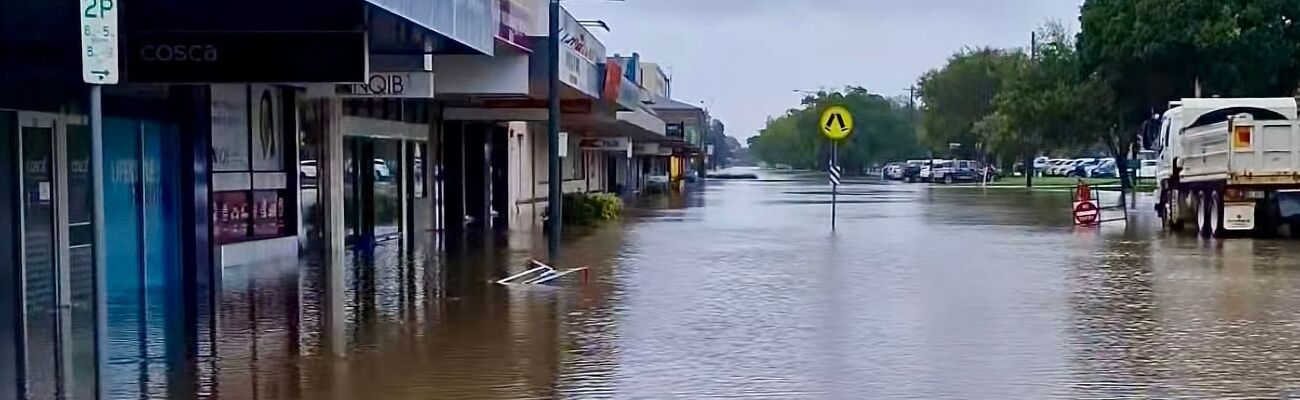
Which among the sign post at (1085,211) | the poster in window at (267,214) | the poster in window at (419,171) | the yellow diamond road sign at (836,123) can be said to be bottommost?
the sign post at (1085,211)

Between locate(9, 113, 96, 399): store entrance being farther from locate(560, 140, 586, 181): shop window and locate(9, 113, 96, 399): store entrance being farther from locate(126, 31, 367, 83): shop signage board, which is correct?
locate(560, 140, 586, 181): shop window

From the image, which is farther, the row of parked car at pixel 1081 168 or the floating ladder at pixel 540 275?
the row of parked car at pixel 1081 168

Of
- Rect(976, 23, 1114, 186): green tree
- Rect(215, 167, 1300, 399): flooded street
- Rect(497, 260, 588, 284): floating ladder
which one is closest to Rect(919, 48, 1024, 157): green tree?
Rect(976, 23, 1114, 186): green tree

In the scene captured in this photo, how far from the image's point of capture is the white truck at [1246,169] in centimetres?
2697

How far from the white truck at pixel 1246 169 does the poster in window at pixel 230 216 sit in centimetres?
1584

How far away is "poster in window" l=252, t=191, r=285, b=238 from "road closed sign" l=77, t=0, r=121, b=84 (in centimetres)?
1260

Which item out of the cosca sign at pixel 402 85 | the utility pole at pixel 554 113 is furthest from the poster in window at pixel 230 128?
the utility pole at pixel 554 113

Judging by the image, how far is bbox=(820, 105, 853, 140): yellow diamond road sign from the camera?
1241 inches

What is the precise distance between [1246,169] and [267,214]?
614 inches

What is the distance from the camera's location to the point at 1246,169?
27.1m

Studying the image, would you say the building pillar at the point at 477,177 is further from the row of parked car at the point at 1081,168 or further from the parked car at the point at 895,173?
the parked car at the point at 895,173

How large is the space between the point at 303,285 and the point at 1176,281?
31.7 ft

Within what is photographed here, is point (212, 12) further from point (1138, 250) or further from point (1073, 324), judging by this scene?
point (1138, 250)

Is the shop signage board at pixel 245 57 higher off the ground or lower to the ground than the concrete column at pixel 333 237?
higher
